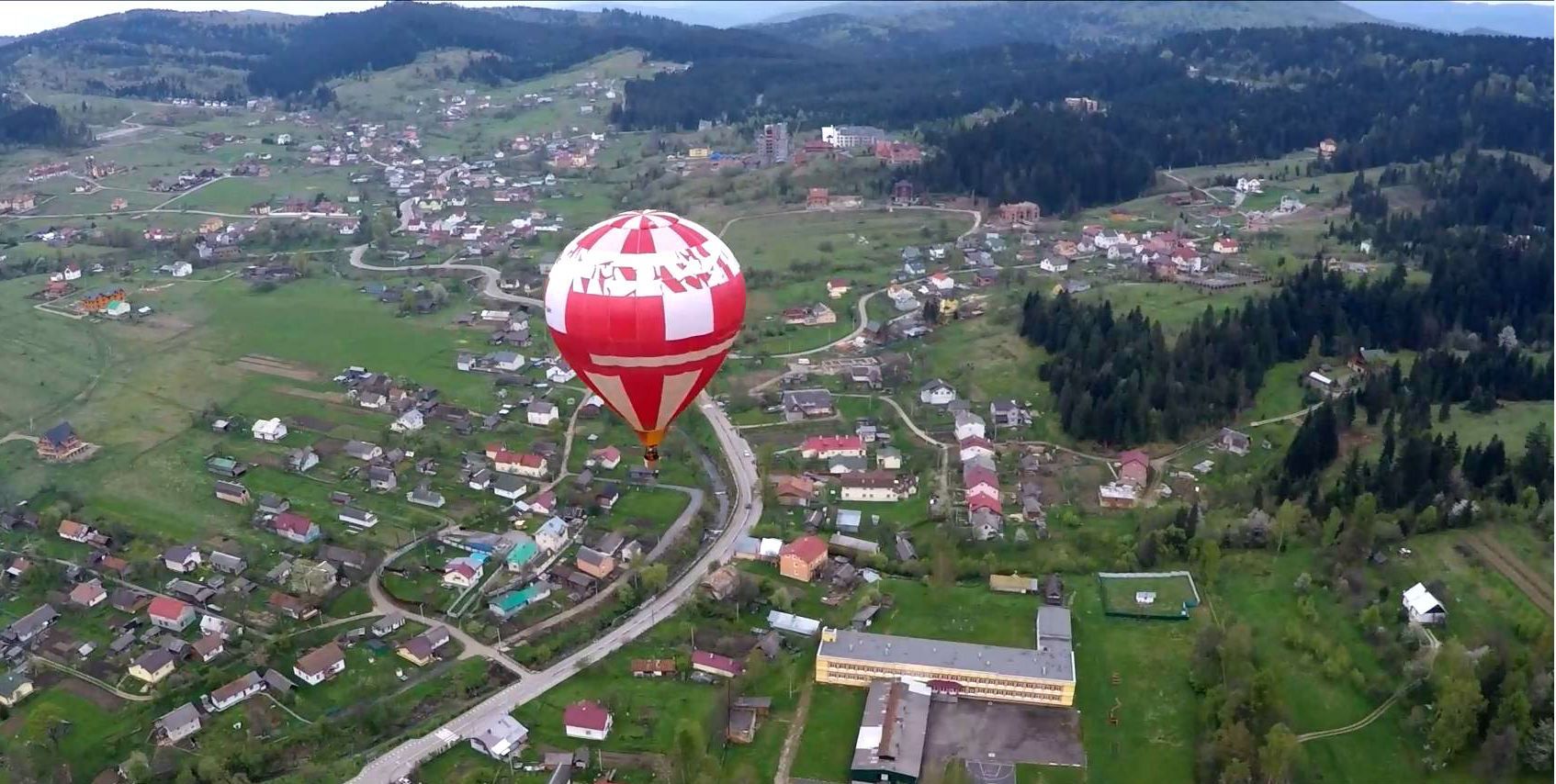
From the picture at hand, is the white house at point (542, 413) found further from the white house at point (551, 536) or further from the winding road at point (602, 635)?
the white house at point (551, 536)

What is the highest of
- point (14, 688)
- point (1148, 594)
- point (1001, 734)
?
point (1148, 594)

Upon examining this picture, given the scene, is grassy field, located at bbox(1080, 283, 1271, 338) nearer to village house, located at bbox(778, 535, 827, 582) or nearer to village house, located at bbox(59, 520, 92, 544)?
village house, located at bbox(778, 535, 827, 582)

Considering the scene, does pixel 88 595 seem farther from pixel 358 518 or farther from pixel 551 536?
pixel 551 536

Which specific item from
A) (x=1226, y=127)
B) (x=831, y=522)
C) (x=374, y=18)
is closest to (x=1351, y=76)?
(x=1226, y=127)

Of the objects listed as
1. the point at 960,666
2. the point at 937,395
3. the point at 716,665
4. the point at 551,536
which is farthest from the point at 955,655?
the point at 937,395

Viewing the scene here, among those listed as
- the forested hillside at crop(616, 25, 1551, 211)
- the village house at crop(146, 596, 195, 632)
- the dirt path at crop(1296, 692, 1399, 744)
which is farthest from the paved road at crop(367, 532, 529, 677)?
the forested hillside at crop(616, 25, 1551, 211)

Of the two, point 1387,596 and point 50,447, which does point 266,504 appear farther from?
point 1387,596
